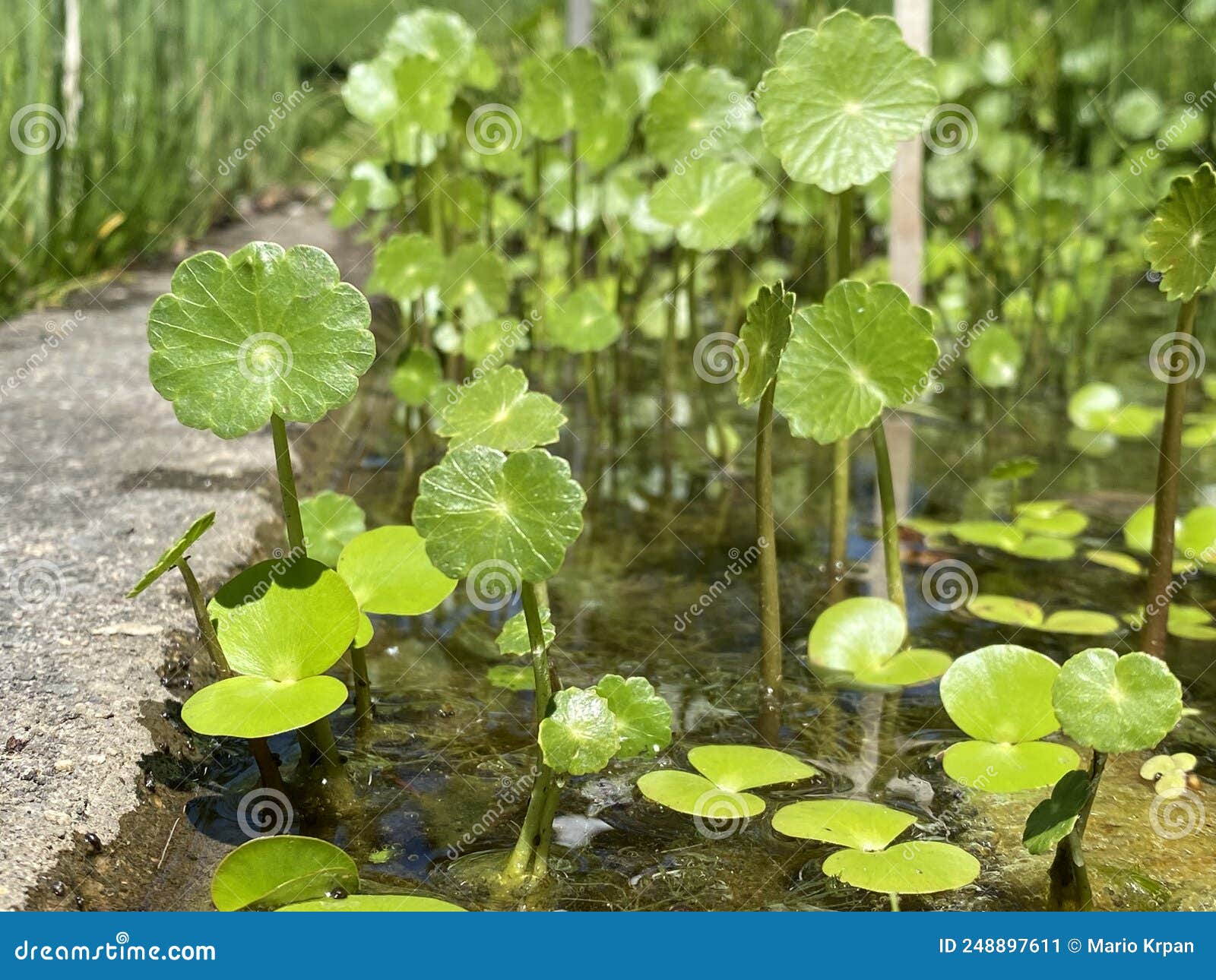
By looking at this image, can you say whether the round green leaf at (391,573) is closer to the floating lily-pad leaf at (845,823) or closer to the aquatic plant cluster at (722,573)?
the aquatic plant cluster at (722,573)

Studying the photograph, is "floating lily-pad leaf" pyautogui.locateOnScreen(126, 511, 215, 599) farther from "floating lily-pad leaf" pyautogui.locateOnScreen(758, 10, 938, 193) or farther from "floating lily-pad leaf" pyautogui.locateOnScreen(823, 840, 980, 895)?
"floating lily-pad leaf" pyautogui.locateOnScreen(758, 10, 938, 193)

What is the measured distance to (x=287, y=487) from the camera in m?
1.17

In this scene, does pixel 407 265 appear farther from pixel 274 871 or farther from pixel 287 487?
pixel 274 871

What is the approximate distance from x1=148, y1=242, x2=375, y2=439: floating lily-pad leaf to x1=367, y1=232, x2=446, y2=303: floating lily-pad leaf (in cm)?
109

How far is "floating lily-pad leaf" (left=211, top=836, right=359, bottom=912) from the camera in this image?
102 centimetres

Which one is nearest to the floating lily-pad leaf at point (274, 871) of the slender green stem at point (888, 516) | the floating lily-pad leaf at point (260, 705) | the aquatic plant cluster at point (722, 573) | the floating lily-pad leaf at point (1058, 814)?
the aquatic plant cluster at point (722, 573)

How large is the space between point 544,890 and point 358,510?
71 cm

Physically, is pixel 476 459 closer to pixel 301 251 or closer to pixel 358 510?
pixel 301 251

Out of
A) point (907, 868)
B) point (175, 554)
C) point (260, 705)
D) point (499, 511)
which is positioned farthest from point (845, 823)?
point (175, 554)

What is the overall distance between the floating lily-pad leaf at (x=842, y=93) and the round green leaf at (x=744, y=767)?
64 cm

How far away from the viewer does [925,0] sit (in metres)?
2.59

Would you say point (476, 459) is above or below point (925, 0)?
below

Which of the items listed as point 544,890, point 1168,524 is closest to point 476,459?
point 544,890

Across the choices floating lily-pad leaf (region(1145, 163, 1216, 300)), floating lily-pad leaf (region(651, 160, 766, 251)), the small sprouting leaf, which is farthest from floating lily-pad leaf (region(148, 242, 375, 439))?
floating lily-pad leaf (region(651, 160, 766, 251))
